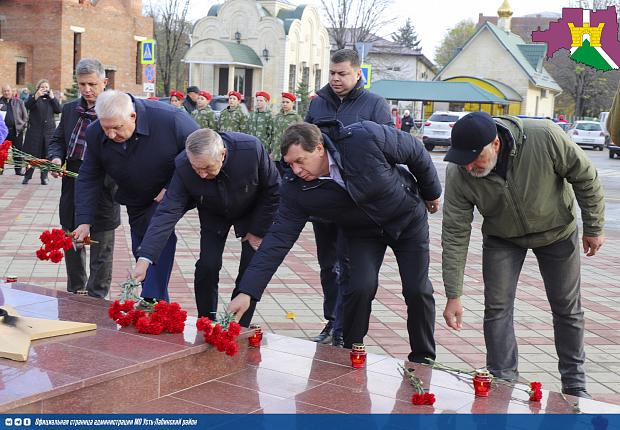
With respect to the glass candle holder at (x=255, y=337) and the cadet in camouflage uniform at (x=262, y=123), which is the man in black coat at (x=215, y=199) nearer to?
the glass candle holder at (x=255, y=337)

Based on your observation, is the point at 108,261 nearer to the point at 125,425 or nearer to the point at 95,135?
Result: the point at 95,135

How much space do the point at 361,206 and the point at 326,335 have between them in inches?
63.4

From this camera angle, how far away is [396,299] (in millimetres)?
7625

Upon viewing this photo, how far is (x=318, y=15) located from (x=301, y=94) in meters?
29.2

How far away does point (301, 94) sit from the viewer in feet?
100.0

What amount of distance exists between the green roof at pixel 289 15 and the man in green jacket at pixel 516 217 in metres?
50.2

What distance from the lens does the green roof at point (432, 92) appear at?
47.8 m

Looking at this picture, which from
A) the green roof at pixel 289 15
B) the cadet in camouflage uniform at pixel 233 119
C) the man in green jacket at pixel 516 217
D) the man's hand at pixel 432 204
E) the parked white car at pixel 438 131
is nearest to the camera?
the man in green jacket at pixel 516 217

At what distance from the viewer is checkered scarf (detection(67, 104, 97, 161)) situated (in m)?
6.43

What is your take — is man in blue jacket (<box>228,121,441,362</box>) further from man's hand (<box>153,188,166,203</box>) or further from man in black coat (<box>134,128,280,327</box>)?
man's hand (<box>153,188,166,203</box>)

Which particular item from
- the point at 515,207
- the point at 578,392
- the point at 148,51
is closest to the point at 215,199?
the point at 515,207

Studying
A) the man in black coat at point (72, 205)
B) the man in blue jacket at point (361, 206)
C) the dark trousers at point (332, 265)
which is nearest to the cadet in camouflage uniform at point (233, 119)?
the man in black coat at point (72, 205)

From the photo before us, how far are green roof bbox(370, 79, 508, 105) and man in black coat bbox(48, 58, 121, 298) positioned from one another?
41444mm

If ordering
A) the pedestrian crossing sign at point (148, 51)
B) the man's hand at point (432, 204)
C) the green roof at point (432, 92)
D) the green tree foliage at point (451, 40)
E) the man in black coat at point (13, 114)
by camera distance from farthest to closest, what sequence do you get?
the green tree foliage at point (451, 40), the green roof at point (432, 92), the pedestrian crossing sign at point (148, 51), the man in black coat at point (13, 114), the man's hand at point (432, 204)
